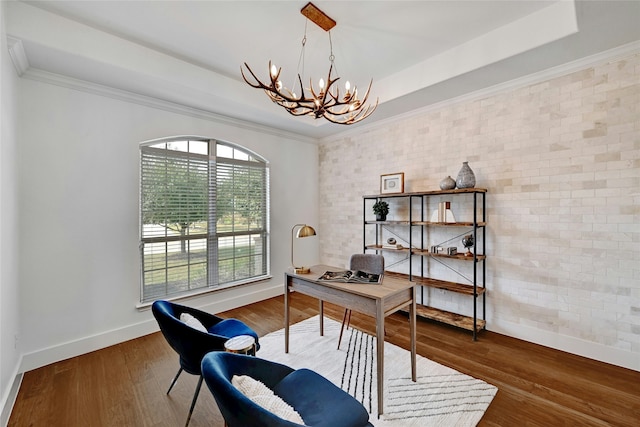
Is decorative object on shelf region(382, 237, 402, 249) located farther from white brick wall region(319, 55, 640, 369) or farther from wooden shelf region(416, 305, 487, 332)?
wooden shelf region(416, 305, 487, 332)

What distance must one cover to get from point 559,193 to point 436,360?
2094 millimetres

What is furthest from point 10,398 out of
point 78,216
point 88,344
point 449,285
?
point 449,285

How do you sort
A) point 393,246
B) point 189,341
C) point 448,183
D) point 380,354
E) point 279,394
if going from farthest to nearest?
point 393,246 < point 448,183 < point 380,354 < point 189,341 < point 279,394

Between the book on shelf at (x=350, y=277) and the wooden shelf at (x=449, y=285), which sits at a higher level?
the book on shelf at (x=350, y=277)

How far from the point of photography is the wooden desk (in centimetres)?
186

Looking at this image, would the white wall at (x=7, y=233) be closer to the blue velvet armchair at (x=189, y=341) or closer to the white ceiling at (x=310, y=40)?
the white ceiling at (x=310, y=40)

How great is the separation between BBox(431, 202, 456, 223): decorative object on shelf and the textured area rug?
62.6 inches

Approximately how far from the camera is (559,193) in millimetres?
2680

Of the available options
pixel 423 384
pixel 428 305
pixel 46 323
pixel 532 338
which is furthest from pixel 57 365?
pixel 532 338

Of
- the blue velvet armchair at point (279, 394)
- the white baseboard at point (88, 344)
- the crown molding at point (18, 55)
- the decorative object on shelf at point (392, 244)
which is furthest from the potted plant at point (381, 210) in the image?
the crown molding at point (18, 55)

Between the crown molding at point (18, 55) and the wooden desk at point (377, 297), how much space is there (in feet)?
9.69

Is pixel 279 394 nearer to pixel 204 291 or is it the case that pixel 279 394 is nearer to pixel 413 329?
pixel 413 329

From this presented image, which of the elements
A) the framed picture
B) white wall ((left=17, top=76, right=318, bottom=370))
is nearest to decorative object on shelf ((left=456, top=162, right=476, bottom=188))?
the framed picture

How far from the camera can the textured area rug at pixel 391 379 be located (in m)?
1.84
